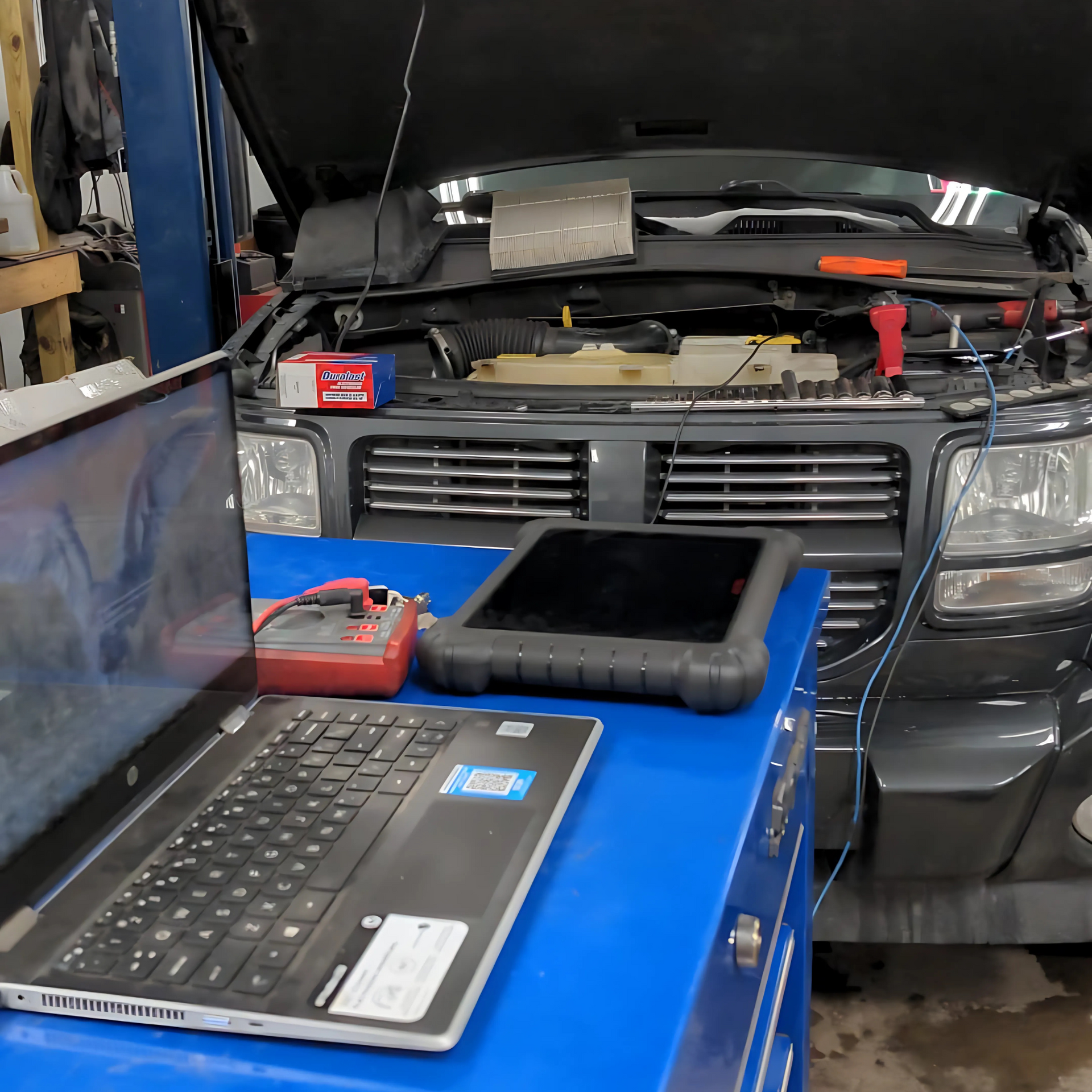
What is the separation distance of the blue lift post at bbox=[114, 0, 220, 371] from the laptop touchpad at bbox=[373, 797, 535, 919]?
2110 mm

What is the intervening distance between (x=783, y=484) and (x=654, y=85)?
869mm

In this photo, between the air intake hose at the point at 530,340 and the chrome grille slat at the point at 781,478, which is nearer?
the chrome grille slat at the point at 781,478

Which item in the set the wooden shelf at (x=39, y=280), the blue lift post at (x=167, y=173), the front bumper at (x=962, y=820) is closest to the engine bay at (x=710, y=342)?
the front bumper at (x=962, y=820)

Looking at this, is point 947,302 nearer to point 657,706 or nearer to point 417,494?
point 417,494

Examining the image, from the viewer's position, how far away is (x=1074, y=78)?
169 centimetres

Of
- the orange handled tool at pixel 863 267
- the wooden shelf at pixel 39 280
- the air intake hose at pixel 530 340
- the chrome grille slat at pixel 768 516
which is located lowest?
the chrome grille slat at pixel 768 516

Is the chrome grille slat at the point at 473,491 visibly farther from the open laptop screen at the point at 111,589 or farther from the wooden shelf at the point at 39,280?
the wooden shelf at the point at 39,280

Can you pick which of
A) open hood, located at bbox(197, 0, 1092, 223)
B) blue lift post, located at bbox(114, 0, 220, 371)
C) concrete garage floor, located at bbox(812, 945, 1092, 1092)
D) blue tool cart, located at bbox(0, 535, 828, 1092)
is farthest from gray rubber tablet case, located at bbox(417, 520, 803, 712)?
blue lift post, located at bbox(114, 0, 220, 371)

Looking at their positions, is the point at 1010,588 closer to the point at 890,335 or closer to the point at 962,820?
the point at 962,820

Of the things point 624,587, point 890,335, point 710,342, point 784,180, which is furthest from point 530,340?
point 624,587

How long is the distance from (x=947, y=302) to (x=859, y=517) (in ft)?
2.19

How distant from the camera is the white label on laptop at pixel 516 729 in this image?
0.69 m

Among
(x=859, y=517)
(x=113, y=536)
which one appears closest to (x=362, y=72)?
(x=859, y=517)

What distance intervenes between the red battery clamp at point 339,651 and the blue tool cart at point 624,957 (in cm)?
3
